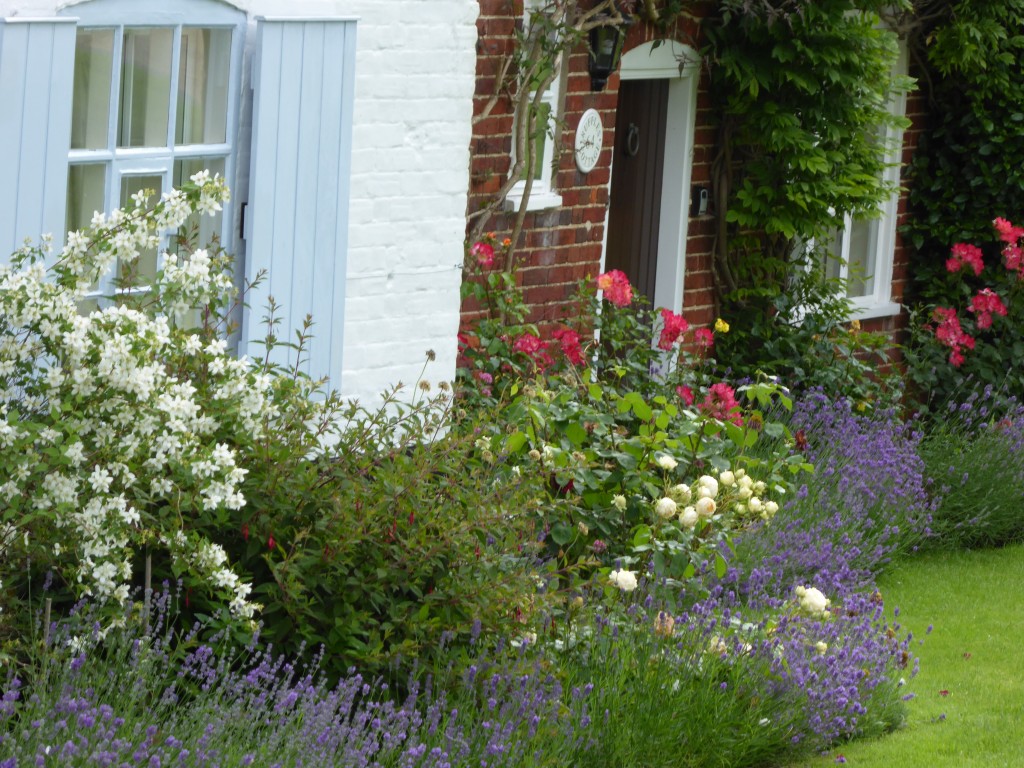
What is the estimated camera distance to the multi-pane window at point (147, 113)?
4.75 metres

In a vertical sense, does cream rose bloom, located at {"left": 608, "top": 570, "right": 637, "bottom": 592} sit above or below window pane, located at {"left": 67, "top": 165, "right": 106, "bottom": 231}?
below

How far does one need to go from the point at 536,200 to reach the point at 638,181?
5.54 feet

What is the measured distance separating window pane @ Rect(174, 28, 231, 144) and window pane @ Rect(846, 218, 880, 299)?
6.18 m

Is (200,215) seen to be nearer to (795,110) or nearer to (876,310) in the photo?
(795,110)

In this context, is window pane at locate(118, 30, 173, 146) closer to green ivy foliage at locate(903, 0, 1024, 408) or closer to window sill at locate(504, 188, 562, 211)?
window sill at locate(504, 188, 562, 211)

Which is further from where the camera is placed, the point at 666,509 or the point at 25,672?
the point at 666,509

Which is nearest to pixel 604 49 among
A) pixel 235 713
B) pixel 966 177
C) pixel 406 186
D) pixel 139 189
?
pixel 406 186

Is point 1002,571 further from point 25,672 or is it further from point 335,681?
point 25,672

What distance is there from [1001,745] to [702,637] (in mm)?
1224

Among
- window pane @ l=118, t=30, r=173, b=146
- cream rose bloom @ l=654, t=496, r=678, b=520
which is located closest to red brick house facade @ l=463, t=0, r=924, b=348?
cream rose bloom @ l=654, t=496, r=678, b=520

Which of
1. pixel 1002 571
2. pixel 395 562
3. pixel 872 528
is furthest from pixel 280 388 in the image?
pixel 1002 571

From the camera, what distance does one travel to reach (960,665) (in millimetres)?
6406

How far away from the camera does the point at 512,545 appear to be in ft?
14.6

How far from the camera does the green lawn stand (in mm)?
5258
